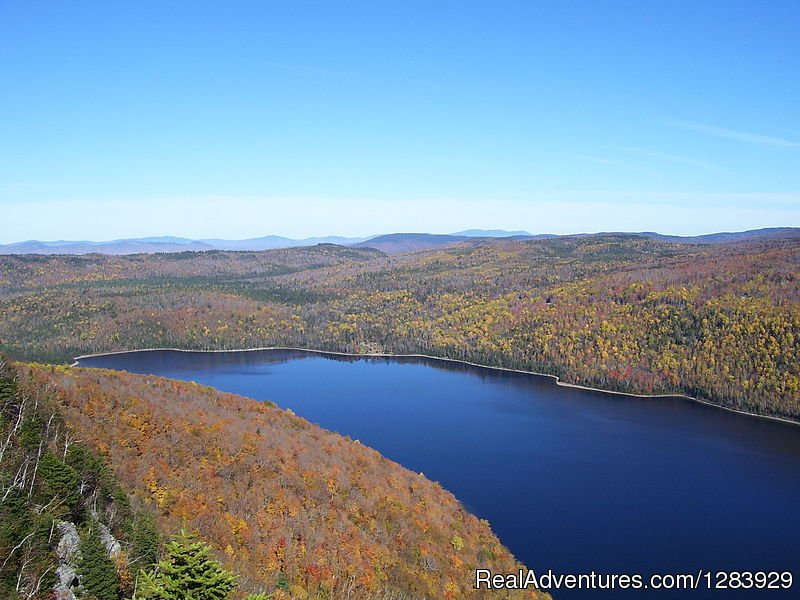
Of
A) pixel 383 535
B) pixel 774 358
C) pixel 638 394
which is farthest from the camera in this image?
pixel 638 394

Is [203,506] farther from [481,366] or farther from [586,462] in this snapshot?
[481,366]

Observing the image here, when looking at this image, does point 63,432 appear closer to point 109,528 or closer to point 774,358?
→ point 109,528

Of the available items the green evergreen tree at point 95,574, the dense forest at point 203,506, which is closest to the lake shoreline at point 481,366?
the dense forest at point 203,506

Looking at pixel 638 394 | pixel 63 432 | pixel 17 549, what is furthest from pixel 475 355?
pixel 17 549

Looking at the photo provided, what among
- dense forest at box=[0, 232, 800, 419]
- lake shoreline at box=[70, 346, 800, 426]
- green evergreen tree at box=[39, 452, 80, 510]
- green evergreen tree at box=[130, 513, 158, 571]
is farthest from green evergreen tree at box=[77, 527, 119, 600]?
dense forest at box=[0, 232, 800, 419]

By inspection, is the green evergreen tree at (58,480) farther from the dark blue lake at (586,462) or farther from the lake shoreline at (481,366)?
the lake shoreline at (481,366)

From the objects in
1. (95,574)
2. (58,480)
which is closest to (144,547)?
(95,574)
